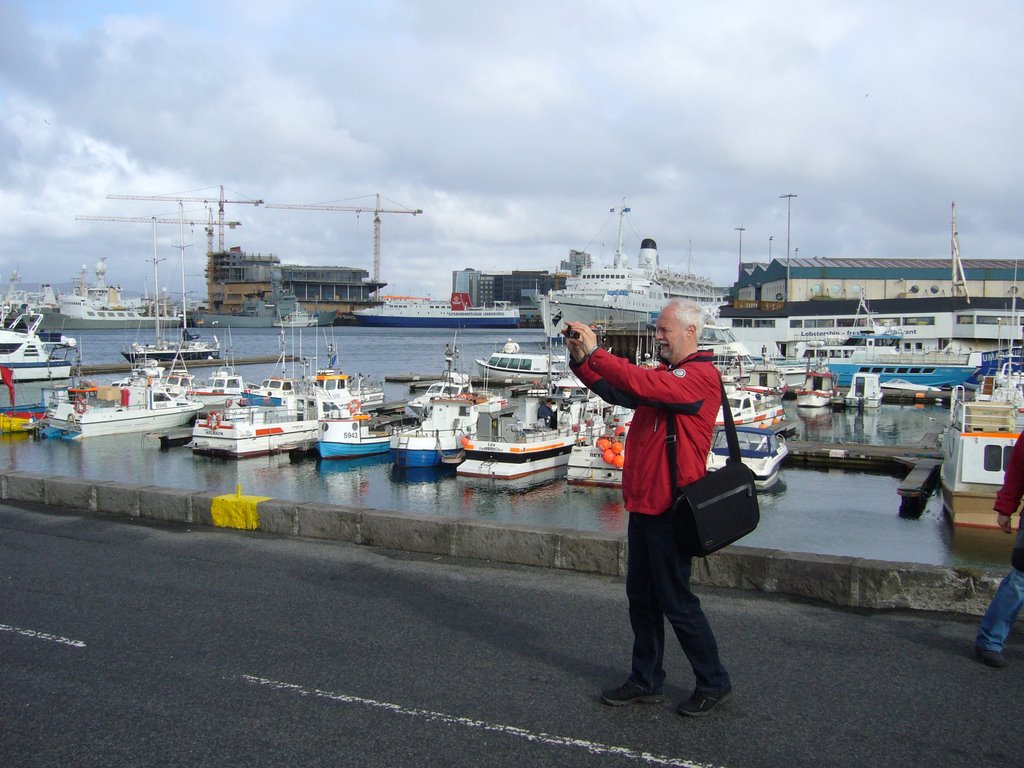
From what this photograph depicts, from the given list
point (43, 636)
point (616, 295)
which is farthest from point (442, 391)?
point (616, 295)

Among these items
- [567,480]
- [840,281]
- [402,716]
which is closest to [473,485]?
[567,480]

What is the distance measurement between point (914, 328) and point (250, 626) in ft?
249

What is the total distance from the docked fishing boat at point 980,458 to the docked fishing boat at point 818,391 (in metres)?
29.9

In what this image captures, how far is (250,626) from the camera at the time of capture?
5816 millimetres

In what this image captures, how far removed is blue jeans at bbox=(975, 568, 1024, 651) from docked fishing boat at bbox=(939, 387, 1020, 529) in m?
15.0

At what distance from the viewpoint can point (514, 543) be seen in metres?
7.43

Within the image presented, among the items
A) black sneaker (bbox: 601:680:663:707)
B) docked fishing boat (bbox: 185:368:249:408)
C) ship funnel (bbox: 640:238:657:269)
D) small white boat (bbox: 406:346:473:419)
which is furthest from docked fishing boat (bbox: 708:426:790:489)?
ship funnel (bbox: 640:238:657:269)

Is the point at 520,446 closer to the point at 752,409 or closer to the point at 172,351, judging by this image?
the point at 752,409

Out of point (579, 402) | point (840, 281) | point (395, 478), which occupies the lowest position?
point (395, 478)

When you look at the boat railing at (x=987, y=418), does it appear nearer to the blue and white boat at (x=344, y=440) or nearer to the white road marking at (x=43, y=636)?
the white road marking at (x=43, y=636)

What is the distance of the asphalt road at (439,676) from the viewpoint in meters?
4.01

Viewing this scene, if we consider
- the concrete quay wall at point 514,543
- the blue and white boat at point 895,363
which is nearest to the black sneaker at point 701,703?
the concrete quay wall at point 514,543

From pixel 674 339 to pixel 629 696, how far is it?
1944 mm

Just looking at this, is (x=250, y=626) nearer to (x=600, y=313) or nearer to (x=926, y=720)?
(x=926, y=720)
